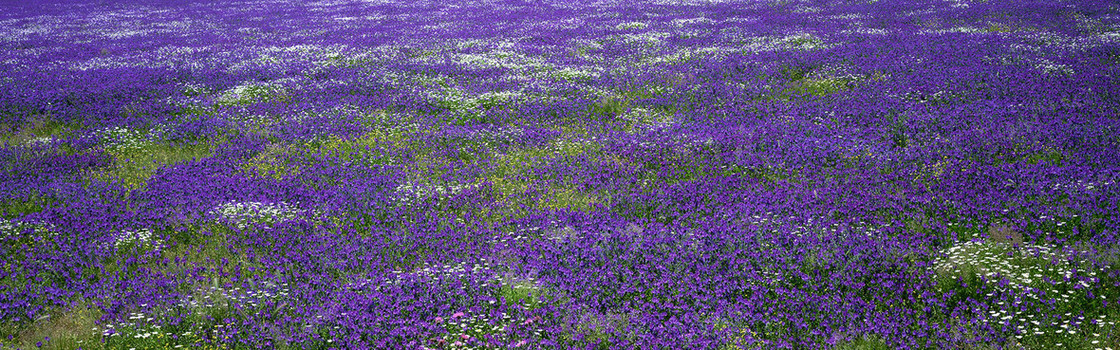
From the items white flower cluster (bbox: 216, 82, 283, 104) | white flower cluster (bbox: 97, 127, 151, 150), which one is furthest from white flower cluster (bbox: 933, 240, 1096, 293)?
white flower cluster (bbox: 216, 82, 283, 104)

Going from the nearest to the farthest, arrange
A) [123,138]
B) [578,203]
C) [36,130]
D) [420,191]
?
[578,203], [420,191], [123,138], [36,130]

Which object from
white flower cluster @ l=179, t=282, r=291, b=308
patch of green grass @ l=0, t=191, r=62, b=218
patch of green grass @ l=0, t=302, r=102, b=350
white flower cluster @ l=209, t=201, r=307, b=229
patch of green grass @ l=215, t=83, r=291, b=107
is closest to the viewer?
patch of green grass @ l=0, t=302, r=102, b=350

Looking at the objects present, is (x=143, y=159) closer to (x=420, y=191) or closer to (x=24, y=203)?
(x=24, y=203)

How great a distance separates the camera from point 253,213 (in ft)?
27.0

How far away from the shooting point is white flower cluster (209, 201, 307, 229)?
26.5 ft

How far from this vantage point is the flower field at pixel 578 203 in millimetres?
5777

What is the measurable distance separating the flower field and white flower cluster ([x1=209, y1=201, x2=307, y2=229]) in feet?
0.14

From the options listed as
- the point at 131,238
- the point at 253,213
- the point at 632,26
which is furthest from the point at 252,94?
the point at 632,26

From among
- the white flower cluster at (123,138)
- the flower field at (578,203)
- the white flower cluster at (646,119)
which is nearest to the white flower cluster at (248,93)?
the flower field at (578,203)

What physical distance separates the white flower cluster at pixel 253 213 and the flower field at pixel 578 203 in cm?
4

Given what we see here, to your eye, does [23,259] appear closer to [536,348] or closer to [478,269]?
[478,269]

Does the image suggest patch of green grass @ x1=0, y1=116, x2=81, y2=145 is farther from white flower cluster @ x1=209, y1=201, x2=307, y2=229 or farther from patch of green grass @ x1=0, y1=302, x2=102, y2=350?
patch of green grass @ x1=0, y1=302, x2=102, y2=350

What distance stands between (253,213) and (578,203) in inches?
160

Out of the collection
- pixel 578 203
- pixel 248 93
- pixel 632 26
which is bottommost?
pixel 578 203
